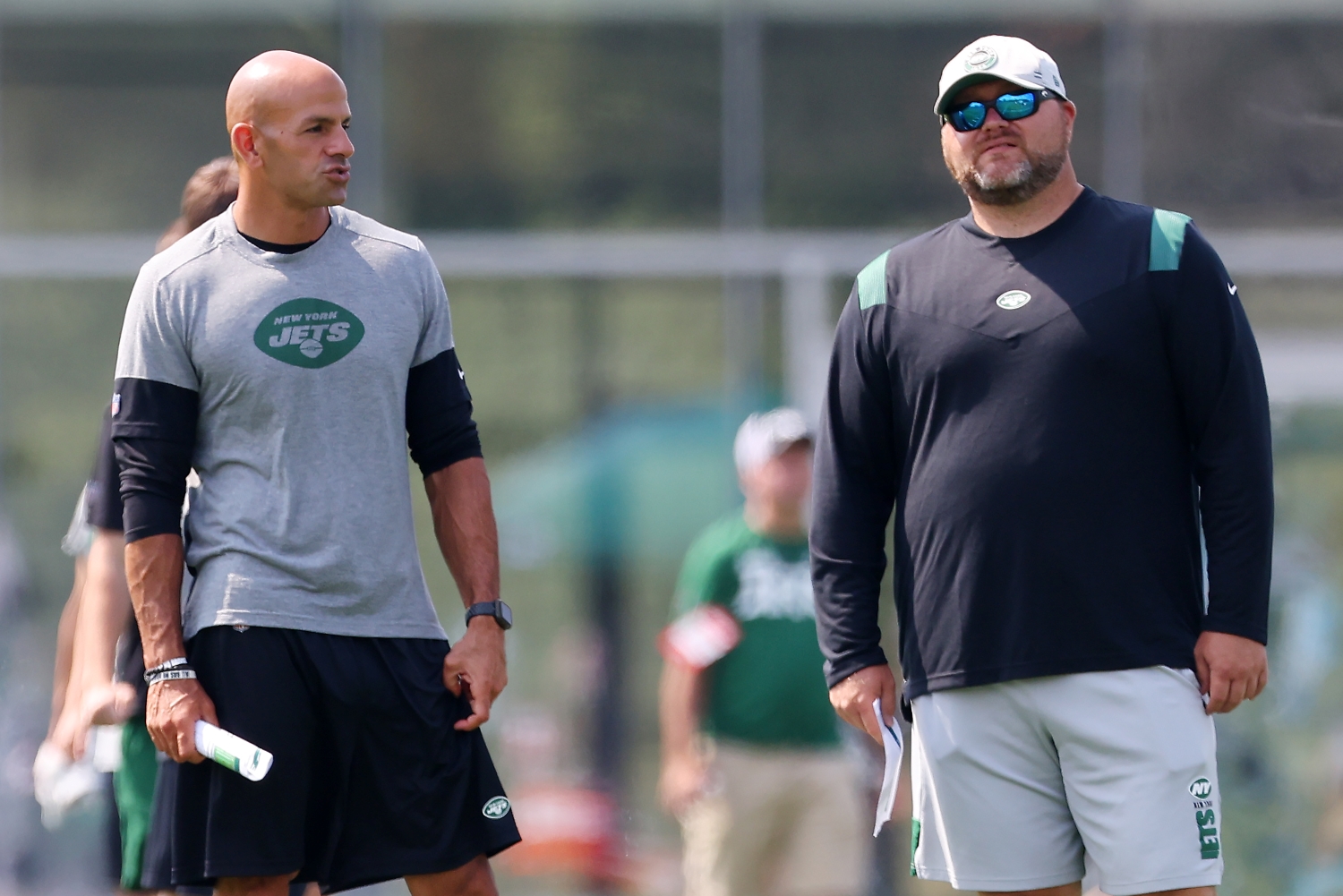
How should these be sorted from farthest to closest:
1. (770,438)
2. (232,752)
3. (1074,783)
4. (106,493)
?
(770,438)
(106,493)
(1074,783)
(232,752)

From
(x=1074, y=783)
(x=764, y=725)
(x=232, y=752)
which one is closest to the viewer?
(x=232, y=752)

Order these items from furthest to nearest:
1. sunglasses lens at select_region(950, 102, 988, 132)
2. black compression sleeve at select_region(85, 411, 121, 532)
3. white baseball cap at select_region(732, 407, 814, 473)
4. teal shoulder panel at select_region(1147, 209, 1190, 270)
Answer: white baseball cap at select_region(732, 407, 814, 473), black compression sleeve at select_region(85, 411, 121, 532), sunglasses lens at select_region(950, 102, 988, 132), teal shoulder panel at select_region(1147, 209, 1190, 270)

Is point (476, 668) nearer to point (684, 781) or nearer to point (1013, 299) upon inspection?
point (1013, 299)

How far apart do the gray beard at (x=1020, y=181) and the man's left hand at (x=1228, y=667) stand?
92 cm

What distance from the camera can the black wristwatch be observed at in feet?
12.5

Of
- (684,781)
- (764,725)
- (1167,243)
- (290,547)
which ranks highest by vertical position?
(1167,243)

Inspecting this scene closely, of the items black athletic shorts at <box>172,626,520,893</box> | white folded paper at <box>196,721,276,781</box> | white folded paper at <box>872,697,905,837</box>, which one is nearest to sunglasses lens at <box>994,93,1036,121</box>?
white folded paper at <box>872,697,905,837</box>

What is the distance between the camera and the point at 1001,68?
12.4 ft

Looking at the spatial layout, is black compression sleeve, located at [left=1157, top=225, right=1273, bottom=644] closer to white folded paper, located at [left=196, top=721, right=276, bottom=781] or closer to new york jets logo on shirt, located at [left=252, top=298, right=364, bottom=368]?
new york jets logo on shirt, located at [left=252, top=298, right=364, bottom=368]

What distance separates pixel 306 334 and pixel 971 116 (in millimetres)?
1356

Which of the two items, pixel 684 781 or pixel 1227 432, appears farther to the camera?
pixel 684 781

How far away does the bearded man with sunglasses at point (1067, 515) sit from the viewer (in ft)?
12.1

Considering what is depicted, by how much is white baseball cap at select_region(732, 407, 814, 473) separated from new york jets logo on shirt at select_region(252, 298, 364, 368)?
134 inches

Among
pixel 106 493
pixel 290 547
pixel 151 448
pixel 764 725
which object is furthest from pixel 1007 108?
pixel 764 725
